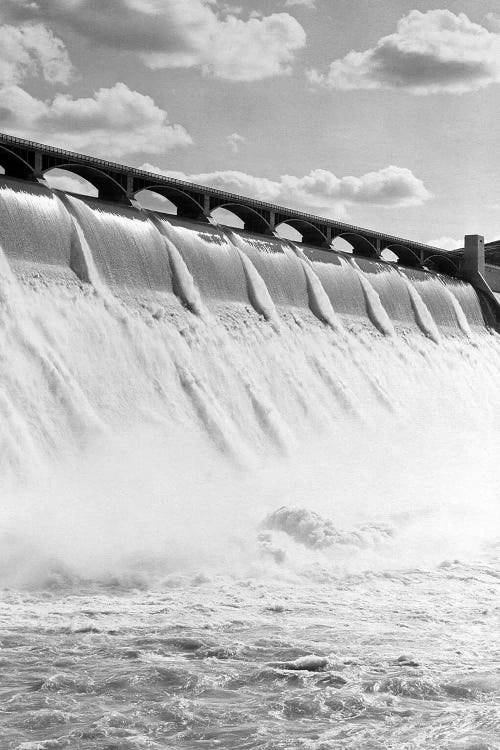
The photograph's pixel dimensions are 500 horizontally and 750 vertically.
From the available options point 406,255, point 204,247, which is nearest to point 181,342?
point 204,247

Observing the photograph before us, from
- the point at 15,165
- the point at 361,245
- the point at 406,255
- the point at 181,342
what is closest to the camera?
the point at 181,342

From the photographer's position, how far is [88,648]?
336 inches

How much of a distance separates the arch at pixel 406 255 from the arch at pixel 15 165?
Answer: 54.9 feet

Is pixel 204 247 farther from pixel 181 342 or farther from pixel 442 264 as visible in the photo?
pixel 442 264

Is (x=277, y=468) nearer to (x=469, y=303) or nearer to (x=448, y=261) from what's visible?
(x=469, y=303)

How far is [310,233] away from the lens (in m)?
29.9

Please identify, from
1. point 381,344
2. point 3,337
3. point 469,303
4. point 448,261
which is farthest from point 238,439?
point 448,261

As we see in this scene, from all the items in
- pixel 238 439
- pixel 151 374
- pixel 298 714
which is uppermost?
pixel 151 374

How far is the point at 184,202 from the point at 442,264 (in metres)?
14.5

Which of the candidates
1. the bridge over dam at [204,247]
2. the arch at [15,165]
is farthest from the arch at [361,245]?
the arch at [15,165]

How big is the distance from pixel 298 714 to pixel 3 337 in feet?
32.9

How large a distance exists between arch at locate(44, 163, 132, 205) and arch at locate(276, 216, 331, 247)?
7692 mm

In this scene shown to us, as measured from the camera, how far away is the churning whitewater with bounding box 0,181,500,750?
24.5 ft

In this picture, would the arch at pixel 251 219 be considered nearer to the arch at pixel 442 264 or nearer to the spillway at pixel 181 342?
the spillway at pixel 181 342
